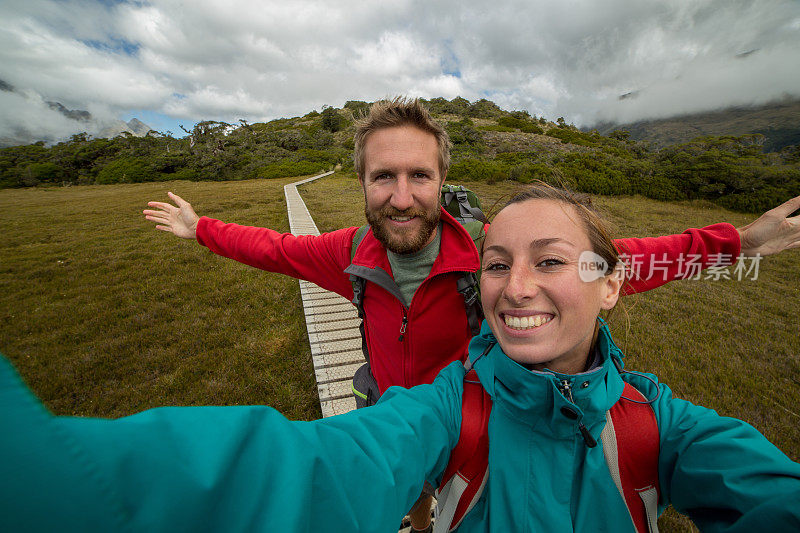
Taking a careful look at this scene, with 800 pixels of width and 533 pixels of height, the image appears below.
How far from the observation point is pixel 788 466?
88 cm

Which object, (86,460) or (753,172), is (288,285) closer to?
(86,460)

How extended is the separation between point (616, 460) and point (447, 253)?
115 cm

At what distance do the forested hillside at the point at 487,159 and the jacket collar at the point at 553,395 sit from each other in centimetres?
1398

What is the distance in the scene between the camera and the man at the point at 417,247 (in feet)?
5.83

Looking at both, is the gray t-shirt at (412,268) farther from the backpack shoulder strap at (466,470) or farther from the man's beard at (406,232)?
the backpack shoulder strap at (466,470)

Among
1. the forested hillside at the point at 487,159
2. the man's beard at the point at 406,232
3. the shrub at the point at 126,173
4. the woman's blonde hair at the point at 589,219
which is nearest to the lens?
the woman's blonde hair at the point at 589,219

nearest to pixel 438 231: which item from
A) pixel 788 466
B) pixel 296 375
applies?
pixel 788 466

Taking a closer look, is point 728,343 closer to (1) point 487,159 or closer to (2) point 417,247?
(2) point 417,247

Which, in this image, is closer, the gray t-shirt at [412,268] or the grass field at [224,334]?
the gray t-shirt at [412,268]

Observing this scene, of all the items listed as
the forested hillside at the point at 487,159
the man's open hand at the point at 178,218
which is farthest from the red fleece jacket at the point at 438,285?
the forested hillside at the point at 487,159

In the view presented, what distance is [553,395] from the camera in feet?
3.64

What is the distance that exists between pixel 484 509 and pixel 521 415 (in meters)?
0.39

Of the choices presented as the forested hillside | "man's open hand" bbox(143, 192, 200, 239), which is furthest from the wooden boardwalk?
the forested hillside

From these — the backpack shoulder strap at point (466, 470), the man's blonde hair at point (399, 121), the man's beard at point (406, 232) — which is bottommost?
the backpack shoulder strap at point (466, 470)
